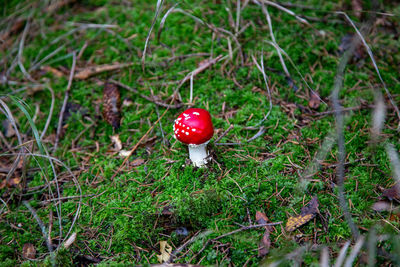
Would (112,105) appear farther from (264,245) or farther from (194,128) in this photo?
(264,245)

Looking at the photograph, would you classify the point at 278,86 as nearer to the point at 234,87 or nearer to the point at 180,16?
the point at 234,87

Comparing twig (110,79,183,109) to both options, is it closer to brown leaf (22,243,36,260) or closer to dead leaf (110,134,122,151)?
dead leaf (110,134,122,151)

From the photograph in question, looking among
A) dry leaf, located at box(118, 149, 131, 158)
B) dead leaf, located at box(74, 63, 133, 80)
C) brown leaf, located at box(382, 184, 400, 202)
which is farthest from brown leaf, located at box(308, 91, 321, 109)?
dead leaf, located at box(74, 63, 133, 80)

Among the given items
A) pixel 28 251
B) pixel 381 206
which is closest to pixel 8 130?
pixel 28 251

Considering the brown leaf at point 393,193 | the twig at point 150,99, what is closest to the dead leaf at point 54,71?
the twig at point 150,99

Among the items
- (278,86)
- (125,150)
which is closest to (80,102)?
(125,150)

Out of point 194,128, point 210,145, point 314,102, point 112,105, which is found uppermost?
point 194,128
